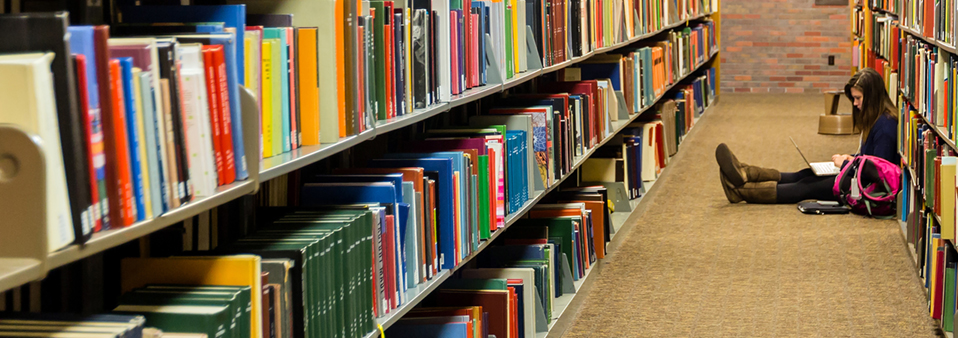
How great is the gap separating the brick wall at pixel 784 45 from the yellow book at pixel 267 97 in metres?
12.0

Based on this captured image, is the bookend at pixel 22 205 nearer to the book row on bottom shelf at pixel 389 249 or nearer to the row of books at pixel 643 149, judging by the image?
the book row on bottom shelf at pixel 389 249

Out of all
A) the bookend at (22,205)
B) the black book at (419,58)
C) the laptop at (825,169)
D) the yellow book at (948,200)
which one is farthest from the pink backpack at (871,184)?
the bookend at (22,205)

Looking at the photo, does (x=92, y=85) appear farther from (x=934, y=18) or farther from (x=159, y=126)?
(x=934, y=18)

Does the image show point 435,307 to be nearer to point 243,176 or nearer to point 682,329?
point 682,329

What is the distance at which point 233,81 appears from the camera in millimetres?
1386

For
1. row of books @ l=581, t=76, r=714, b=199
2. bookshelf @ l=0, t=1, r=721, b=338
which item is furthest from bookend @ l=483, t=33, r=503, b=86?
row of books @ l=581, t=76, r=714, b=199

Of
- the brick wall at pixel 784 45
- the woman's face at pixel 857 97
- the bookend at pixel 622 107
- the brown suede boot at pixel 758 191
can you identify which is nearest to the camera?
the bookend at pixel 622 107

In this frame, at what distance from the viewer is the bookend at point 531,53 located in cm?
335

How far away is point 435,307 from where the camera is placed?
288cm

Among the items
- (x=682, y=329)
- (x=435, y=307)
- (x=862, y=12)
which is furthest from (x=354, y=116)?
(x=862, y=12)

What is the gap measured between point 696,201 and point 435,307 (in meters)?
3.58

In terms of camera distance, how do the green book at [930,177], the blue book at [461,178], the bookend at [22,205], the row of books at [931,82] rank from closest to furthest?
1. the bookend at [22,205]
2. the blue book at [461,178]
3. the row of books at [931,82]
4. the green book at [930,177]

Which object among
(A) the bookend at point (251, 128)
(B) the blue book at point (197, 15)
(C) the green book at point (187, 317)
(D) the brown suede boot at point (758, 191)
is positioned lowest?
(D) the brown suede boot at point (758, 191)

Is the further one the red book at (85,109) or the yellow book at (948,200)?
the yellow book at (948,200)
